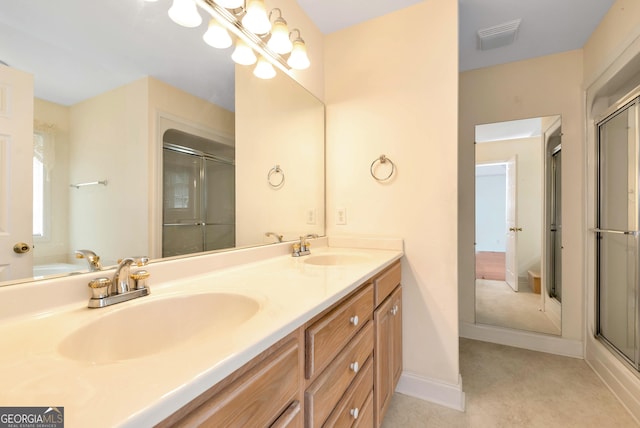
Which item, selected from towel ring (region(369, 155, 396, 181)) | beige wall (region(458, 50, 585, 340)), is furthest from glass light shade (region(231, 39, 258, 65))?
beige wall (region(458, 50, 585, 340))

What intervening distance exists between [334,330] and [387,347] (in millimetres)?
653

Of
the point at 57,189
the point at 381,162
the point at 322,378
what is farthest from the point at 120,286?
the point at 381,162

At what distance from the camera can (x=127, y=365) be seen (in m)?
0.40

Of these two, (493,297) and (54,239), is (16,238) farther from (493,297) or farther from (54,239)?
(493,297)

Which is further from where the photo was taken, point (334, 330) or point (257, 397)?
point (334, 330)

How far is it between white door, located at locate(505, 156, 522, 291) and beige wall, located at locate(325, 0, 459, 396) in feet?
3.73

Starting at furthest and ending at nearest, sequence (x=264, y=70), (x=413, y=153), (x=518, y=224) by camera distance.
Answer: (x=518, y=224), (x=413, y=153), (x=264, y=70)

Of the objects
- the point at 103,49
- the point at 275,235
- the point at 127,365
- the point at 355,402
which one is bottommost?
the point at 355,402

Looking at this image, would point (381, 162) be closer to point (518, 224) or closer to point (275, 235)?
point (275, 235)

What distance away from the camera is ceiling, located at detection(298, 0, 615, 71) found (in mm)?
1642

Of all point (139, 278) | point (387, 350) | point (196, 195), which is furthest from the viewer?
point (387, 350)

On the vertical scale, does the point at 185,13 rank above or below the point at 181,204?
above

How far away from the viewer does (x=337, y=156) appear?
1.88m

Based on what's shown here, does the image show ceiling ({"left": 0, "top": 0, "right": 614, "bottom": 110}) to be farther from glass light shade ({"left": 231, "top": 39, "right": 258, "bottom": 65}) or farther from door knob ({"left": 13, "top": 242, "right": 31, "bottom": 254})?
door knob ({"left": 13, "top": 242, "right": 31, "bottom": 254})
